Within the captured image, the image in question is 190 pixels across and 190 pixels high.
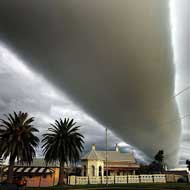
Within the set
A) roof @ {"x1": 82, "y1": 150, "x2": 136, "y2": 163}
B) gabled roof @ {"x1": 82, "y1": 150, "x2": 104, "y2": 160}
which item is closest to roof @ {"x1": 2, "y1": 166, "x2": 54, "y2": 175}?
gabled roof @ {"x1": 82, "y1": 150, "x2": 104, "y2": 160}

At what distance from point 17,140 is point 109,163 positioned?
50.3m

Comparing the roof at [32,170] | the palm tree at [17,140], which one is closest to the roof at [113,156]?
the roof at [32,170]

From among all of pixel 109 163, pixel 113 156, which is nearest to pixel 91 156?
pixel 109 163

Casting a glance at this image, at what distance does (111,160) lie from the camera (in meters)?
83.2

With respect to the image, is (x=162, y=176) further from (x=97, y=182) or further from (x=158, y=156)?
(x=158, y=156)

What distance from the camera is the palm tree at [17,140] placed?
3841 cm

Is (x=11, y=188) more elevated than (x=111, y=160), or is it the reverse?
(x=111, y=160)

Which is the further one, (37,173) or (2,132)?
(37,173)

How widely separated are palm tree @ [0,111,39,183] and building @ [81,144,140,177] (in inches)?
1350

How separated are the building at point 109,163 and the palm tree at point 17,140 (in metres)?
34.3

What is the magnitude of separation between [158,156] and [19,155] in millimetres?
83690

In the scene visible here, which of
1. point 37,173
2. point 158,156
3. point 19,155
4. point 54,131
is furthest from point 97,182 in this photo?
point 158,156

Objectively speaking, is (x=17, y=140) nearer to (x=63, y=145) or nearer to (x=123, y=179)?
(x=63, y=145)

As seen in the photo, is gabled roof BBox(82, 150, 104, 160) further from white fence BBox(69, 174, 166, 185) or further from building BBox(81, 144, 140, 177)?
white fence BBox(69, 174, 166, 185)
